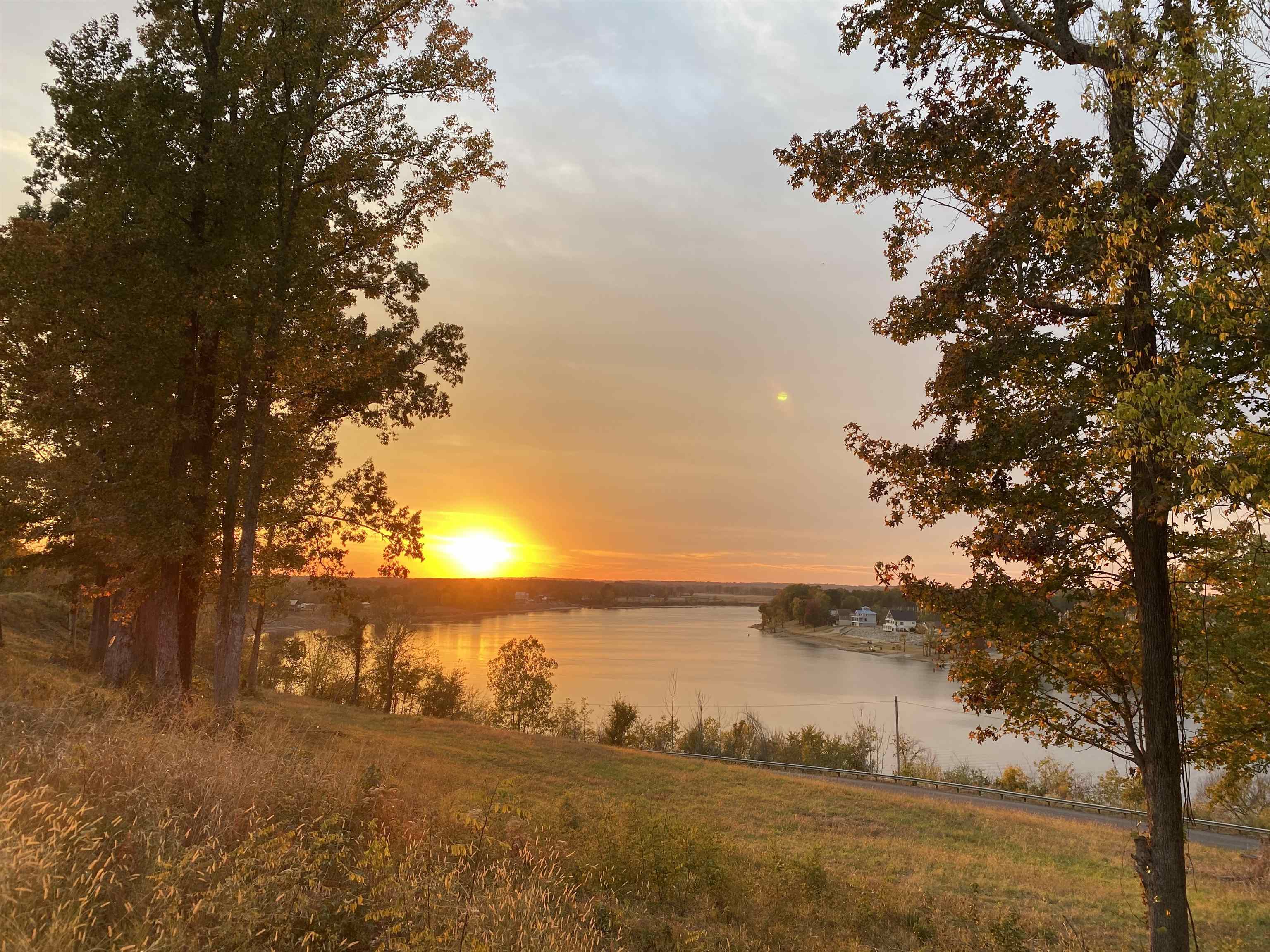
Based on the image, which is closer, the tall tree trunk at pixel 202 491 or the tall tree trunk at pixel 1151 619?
the tall tree trunk at pixel 1151 619

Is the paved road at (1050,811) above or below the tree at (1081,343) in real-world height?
below

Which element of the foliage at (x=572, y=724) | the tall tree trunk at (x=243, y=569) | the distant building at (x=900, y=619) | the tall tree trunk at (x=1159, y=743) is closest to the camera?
the tall tree trunk at (x=1159, y=743)

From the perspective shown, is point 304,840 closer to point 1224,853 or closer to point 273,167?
point 273,167

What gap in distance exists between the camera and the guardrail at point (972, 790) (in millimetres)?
27703

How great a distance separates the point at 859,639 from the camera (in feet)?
453

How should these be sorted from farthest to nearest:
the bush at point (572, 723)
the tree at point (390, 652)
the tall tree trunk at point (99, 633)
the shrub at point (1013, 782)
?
1. the tree at point (390, 652)
2. the bush at point (572, 723)
3. the shrub at point (1013, 782)
4. the tall tree trunk at point (99, 633)

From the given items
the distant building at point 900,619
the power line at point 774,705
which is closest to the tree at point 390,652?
the power line at point 774,705

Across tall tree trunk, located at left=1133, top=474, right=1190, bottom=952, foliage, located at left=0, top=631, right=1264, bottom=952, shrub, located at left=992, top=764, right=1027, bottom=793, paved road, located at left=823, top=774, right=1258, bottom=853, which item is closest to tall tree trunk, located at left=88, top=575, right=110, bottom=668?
foliage, located at left=0, top=631, right=1264, bottom=952

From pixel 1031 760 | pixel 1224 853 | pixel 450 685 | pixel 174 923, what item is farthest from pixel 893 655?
pixel 174 923

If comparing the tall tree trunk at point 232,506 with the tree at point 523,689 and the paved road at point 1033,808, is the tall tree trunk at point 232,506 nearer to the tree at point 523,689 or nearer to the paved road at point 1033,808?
the paved road at point 1033,808

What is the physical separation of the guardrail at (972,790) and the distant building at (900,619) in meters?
93.4

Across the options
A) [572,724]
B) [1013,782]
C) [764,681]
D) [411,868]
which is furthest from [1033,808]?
[764,681]

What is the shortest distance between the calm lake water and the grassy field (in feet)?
51.8

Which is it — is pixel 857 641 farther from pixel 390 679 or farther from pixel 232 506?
pixel 232 506
